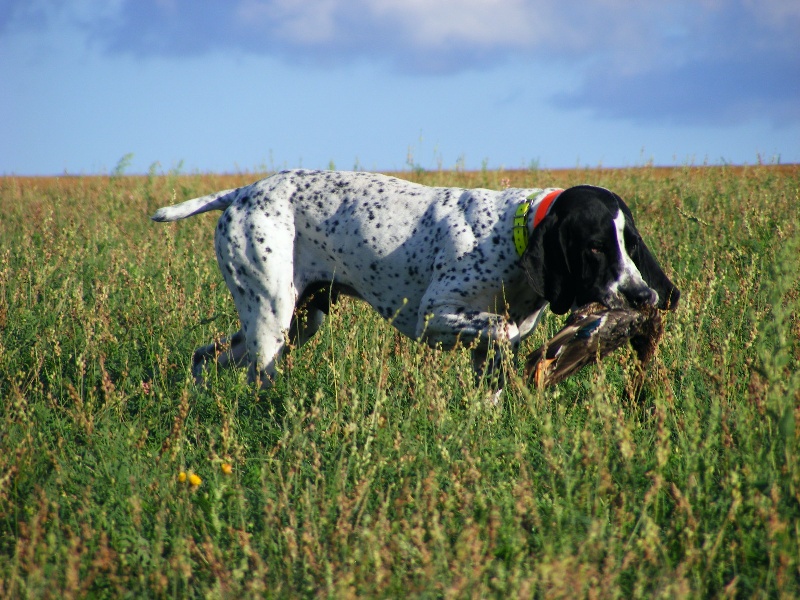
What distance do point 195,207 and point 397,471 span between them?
250 centimetres

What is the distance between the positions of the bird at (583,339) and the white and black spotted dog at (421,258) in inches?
4.3

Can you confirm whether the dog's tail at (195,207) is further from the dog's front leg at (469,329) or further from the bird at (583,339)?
the bird at (583,339)

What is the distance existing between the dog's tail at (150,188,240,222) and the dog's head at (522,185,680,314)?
1982mm

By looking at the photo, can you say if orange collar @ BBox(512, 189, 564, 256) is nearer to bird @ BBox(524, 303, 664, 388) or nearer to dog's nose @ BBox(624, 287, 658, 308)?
bird @ BBox(524, 303, 664, 388)

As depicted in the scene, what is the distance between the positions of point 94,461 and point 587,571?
1.95 metres

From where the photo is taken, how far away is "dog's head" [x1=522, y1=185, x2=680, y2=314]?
3527 mm

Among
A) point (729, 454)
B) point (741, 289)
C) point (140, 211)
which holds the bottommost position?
point (729, 454)

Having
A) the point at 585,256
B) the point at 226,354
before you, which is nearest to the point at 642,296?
the point at 585,256

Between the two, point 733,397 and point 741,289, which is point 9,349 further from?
point 741,289

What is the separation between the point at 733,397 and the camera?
3.35m

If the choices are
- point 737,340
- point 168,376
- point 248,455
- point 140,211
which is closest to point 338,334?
point 168,376

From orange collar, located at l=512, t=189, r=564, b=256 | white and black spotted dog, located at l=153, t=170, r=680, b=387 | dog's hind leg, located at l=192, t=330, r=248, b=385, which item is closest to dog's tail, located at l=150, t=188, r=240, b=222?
white and black spotted dog, located at l=153, t=170, r=680, b=387

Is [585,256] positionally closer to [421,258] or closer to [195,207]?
[421,258]

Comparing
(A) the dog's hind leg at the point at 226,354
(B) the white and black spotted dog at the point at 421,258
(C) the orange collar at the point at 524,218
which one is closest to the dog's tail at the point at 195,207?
(B) the white and black spotted dog at the point at 421,258
